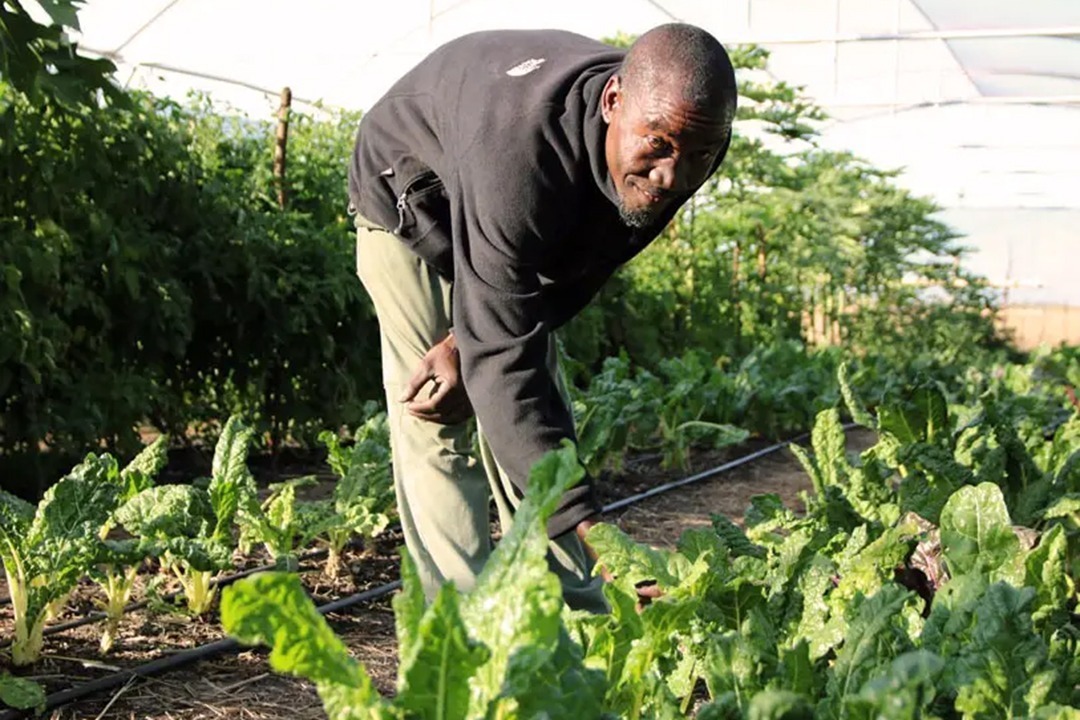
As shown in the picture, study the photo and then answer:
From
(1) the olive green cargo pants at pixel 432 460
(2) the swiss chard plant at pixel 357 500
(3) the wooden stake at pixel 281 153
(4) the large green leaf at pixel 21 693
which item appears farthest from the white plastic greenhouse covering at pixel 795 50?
(4) the large green leaf at pixel 21 693

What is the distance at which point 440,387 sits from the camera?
9.19 ft

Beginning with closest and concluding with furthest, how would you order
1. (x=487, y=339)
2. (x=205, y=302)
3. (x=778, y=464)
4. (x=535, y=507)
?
(x=535, y=507) < (x=487, y=339) < (x=205, y=302) < (x=778, y=464)

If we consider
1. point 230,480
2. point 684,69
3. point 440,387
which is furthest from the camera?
point 230,480

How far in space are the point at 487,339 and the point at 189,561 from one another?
1130 millimetres

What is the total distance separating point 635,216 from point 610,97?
0.21 metres

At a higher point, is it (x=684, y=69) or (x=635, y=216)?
(x=684, y=69)

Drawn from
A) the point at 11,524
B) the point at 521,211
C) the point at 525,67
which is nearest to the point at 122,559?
the point at 11,524

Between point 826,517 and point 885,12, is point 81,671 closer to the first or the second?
point 826,517

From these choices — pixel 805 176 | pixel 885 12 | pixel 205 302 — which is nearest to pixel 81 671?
pixel 205 302

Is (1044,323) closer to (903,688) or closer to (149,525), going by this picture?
(149,525)

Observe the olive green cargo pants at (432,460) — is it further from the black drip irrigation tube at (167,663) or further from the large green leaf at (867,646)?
the large green leaf at (867,646)

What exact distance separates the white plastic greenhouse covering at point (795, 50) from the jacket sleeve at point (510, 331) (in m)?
6.66

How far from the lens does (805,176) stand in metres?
11.6

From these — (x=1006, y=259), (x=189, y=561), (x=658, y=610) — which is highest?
(x=658, y=610)
